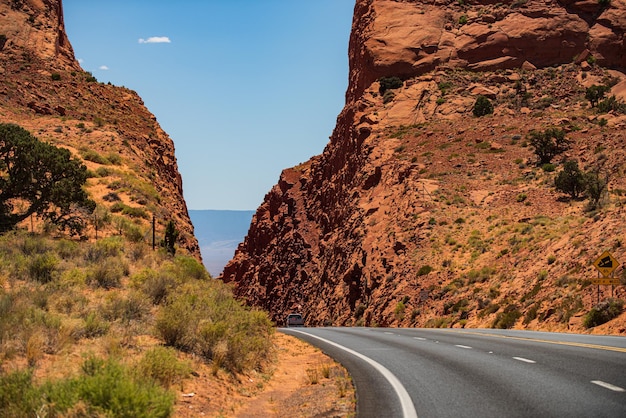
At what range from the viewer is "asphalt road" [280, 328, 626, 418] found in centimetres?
762

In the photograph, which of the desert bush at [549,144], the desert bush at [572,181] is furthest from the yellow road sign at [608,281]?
the desert bush at [549,144]

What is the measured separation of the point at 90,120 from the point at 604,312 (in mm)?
45169

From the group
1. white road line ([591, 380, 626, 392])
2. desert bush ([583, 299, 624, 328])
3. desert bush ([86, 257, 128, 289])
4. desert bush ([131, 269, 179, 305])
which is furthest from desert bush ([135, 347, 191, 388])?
desert bush ([583, 299, 624, 328])

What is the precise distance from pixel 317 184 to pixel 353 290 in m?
31.1

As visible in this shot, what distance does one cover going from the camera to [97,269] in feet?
57.5

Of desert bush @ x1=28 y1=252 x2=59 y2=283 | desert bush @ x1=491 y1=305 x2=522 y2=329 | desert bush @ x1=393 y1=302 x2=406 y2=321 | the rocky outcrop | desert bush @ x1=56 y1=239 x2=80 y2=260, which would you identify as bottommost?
desert bush @ x1=393 y1=302 x2=406 y2=321

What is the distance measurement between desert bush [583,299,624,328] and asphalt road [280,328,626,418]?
559 centimetres

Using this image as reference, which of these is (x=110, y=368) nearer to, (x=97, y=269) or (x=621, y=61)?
(x=97, y=269)

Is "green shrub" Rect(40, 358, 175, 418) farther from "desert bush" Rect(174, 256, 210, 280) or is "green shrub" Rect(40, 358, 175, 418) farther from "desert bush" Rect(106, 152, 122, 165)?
"desert bush" Rect(106, 152, 122, 165)

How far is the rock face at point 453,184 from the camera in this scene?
30953mm

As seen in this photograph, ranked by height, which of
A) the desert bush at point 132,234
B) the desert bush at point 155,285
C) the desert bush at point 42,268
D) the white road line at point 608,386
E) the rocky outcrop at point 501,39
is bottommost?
the white road line at point 608,386

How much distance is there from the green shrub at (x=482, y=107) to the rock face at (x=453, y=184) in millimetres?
693

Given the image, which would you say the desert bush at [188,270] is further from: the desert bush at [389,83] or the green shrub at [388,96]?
the desert bush at [389,83]

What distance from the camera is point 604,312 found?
2020 cm
